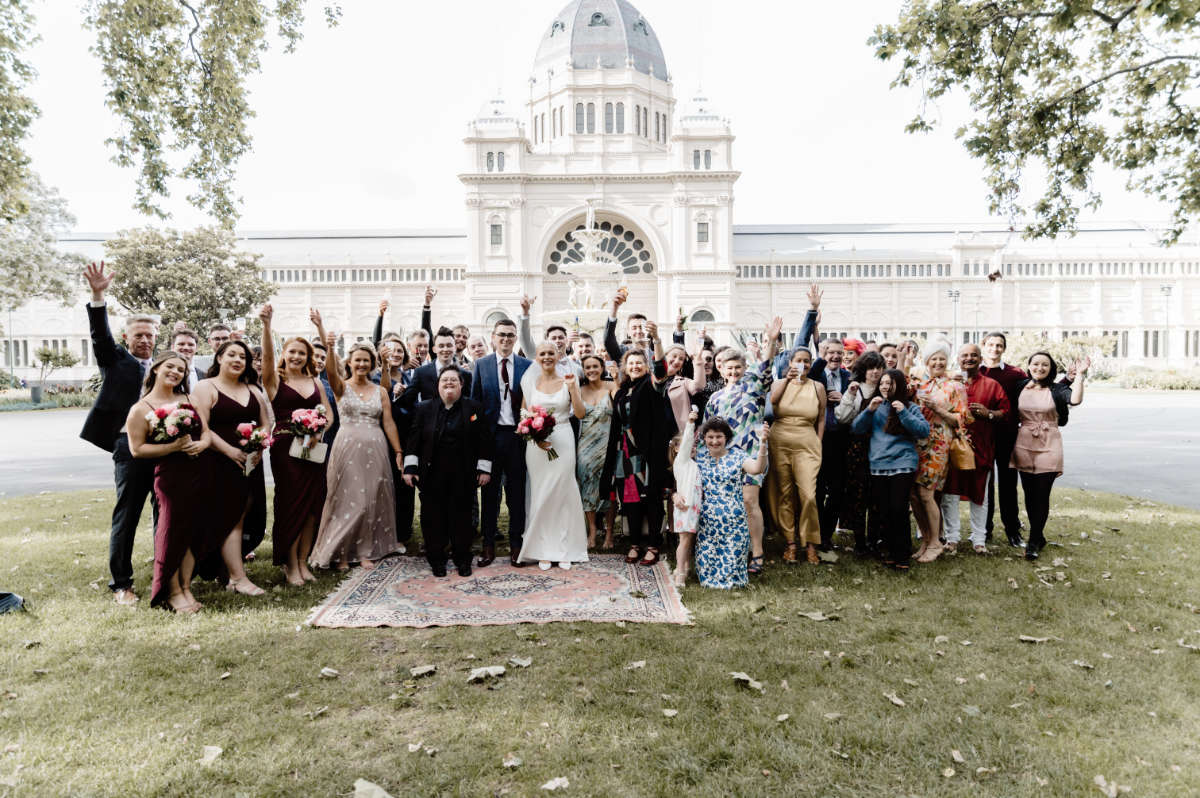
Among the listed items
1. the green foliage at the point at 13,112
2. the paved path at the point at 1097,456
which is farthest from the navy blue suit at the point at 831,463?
the green foliage at the point at 13,112

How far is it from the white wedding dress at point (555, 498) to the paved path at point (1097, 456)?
9084 millimetres

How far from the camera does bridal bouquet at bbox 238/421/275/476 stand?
19.0 ft

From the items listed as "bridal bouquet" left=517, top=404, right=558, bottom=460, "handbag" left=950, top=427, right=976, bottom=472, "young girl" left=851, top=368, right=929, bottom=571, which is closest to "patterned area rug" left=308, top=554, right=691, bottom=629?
"bridal bouquet" left=517, top=404, right=558, bottom=460

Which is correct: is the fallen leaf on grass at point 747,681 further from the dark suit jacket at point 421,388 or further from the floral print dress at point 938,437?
the dark suit jacket at point 421,388

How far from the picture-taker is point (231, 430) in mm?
5969

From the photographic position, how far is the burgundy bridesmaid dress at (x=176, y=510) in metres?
5.59

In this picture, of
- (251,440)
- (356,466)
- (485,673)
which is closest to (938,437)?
(485,673)

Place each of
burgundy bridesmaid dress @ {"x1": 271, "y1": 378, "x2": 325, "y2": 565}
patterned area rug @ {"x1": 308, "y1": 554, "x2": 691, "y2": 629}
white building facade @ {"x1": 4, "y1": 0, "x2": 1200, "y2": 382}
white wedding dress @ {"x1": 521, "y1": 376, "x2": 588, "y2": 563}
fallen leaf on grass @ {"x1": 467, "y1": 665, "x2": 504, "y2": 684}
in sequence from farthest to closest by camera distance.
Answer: white building facade @ {"x1": 4, "y1": 0, "x2": 1200, "y2": 382} → white wedding dress @ {"x1": 521, "y1": 376, "x2": 588, "y2": 563} → burgundy bridesmaid dress @ {"x1": 271, "y1": 378, "x2": 325, "y2": 565} → patterned area rug @ {"x1": 308, "y1": 554, "x2": 691, "y2": 629} → fallen leaf on grass @ {"x1": 467, "y1": 665, "x2": 504, "y2": 684}

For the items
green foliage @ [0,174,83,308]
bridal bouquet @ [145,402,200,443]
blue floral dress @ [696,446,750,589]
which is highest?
green foliage @ [0,174,83,308]

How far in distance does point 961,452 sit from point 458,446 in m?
5.34

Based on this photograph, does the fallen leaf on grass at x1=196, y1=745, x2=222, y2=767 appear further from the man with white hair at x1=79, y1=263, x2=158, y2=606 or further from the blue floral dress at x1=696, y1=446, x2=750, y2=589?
the blue floral dress at x1=696, y1=446, x2=750, y2=589

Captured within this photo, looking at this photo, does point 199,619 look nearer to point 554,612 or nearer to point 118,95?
point 554,612

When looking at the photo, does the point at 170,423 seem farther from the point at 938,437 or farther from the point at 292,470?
the point at 938,437

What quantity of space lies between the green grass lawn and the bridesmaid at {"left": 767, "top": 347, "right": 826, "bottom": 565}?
2.99 ft
